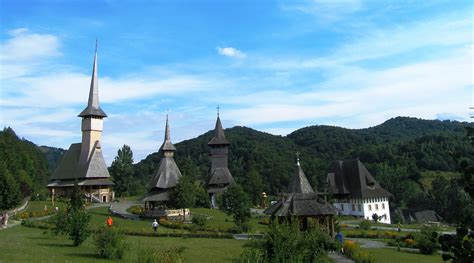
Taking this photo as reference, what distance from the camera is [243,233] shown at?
33.1 m

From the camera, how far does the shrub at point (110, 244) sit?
18.2 metres

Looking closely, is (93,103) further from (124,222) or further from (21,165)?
(124,222)

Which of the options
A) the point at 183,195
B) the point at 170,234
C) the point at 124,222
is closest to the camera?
the point at 170,234

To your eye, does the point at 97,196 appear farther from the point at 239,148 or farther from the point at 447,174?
the point at 447,174

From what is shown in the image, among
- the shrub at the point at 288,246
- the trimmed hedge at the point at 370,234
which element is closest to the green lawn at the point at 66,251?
the shrub at the point at 288,246

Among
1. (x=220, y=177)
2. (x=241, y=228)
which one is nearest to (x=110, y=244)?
(x=241, y=228)

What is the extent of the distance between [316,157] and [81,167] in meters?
73.4

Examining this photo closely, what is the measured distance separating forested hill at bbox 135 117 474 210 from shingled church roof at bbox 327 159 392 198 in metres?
6.97

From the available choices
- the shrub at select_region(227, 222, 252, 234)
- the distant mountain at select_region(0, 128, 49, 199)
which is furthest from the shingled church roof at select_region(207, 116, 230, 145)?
the shrub at select_region(227, 222, 252, 234)

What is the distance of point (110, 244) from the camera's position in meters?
18.3

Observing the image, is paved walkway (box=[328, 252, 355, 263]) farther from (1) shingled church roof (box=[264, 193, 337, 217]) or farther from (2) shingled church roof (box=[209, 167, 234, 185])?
(2) shingled church roof (box=[209, 167, 234, 185])

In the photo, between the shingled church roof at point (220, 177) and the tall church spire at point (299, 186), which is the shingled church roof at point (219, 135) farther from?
the tall church spire at point (299, 186)

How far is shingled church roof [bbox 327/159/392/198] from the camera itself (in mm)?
56938

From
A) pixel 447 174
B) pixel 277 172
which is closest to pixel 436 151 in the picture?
pixel 447 174
